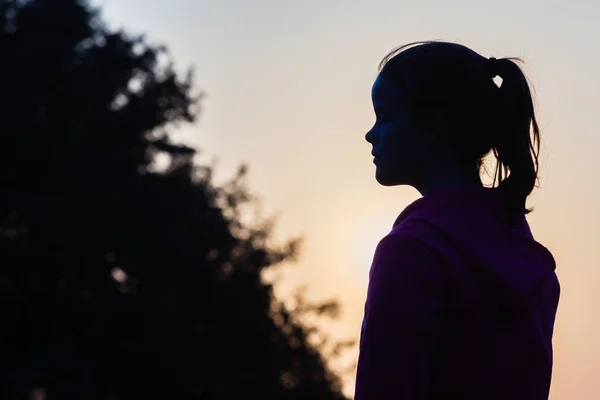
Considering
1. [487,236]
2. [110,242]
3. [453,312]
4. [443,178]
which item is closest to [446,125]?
[443,178]

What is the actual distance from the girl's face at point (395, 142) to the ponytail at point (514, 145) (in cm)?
17

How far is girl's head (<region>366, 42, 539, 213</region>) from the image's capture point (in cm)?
202

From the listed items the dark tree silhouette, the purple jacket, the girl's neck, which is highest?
the dark tree silhouette

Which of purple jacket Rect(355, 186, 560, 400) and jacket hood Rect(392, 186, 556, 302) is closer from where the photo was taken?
purple jacket Rect(355, 186, 560, 400)

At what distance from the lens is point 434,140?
6.63 feet

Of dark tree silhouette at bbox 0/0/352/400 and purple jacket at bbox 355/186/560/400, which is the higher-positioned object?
dark tree silhouette at bbox 0/0/352/400

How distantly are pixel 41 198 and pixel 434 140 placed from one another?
2860 centimetres

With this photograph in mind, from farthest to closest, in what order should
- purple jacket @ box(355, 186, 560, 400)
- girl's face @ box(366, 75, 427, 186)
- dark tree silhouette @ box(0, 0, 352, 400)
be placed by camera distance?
dark tree silhouette @ box(0, 0, 352, 400)
girl's face @ box(366, 75, 427, 186)
purple jacket @ box(355, 186, 560, 400)

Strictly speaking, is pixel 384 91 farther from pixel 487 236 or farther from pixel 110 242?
pixel 110 242

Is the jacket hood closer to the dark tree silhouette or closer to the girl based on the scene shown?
the girl

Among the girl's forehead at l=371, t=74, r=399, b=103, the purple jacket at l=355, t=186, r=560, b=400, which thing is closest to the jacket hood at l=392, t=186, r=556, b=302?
the purple jacket at l=355, t=186, r=560, b=400

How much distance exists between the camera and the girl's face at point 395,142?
2.01m

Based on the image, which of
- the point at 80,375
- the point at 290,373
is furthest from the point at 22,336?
the point at 290,373

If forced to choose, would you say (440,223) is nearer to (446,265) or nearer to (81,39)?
(446,265)
